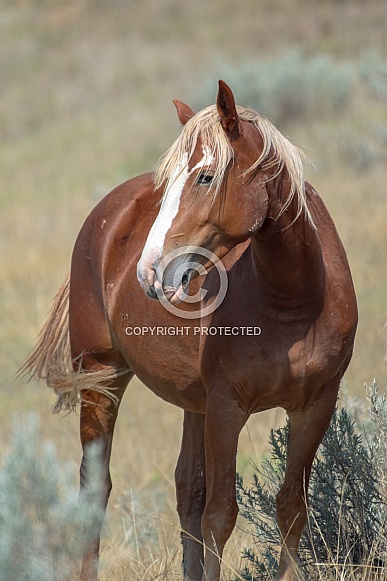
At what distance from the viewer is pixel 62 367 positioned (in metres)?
4.34

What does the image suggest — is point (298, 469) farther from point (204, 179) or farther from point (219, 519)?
point (204, 179)

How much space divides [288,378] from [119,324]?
1.06 meters

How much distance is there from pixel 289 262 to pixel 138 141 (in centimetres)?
1322

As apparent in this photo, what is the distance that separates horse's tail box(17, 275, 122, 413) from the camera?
4121mm

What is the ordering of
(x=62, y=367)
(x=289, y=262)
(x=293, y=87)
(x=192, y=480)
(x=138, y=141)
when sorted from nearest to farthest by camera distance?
(x=289, y=262) → (x=192, y=480) → (x=62, y=367) → (x=293, y=87) → (x=138, y=141)

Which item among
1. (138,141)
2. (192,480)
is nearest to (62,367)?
(192,480)

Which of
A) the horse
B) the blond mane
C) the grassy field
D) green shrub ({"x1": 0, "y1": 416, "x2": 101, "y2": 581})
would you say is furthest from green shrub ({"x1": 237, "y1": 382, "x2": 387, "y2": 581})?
green shrub ({"x1": 0, "y1": 416, "x2": 101, "y2": 581})

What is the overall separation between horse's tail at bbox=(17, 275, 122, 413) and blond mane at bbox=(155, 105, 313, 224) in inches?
56.7

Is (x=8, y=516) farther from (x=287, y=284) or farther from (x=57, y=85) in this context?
(x=57, y=85)

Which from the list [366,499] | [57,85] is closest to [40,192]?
[57,85]

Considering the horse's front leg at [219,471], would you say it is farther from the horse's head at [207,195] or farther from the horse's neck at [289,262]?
the horse's head at [207,195]

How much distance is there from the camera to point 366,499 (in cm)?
371

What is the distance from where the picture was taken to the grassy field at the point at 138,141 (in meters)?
6.23

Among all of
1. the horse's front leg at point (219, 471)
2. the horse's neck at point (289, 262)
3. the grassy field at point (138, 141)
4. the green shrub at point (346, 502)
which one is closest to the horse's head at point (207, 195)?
the horse's neck at point (289, 262)
